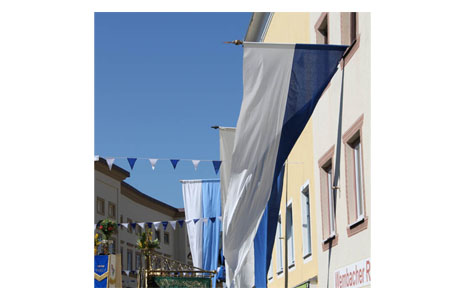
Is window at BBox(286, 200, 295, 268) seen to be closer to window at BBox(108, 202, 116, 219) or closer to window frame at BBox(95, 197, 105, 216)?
window frame at BBox(95, 197, 105, 216)

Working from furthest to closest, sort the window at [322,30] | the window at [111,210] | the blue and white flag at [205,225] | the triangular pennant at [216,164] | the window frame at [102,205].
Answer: the window at [111,210] < the window frame at [102,205] < the blue and white flag at [205,225] < the triangular pennant at [216,164] < the window at [322,30]

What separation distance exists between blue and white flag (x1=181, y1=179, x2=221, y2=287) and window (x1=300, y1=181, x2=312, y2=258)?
6189mm

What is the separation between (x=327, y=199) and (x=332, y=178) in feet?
1.27

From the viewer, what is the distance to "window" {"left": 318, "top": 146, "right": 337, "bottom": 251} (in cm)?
1266

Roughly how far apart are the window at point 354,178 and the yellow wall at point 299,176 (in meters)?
2.66

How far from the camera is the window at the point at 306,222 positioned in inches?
576

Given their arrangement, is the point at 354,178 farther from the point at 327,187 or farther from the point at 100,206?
the point at 100,206

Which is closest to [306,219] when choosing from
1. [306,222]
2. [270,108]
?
[306,222]

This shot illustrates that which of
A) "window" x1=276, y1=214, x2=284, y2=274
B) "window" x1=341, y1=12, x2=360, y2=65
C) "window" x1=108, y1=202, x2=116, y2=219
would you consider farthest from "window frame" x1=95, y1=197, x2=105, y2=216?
"window" x1=341, y1=12, x2=360, y2=65

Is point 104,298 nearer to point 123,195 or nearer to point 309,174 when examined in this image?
point 309,174

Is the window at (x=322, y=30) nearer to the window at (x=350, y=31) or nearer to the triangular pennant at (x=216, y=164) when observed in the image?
the window at (x=350, y=31)

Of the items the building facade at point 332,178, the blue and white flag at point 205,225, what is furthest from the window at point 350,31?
the blue and white flag at point 205,225

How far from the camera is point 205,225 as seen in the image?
21531 millimetres

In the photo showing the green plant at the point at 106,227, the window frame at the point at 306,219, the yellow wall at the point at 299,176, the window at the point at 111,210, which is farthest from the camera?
the window at the point at 111,210
